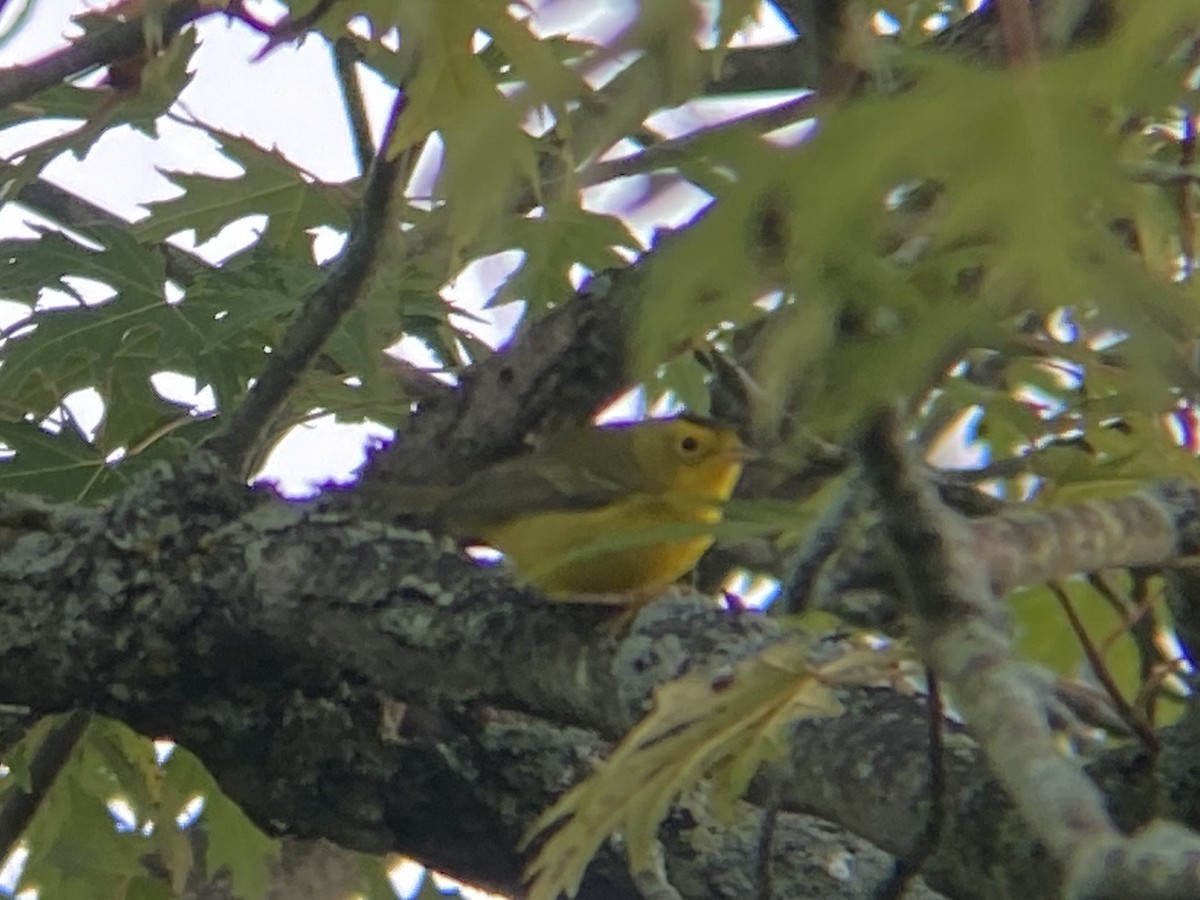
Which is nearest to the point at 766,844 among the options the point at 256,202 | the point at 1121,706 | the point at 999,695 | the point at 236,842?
the point at 1121,706

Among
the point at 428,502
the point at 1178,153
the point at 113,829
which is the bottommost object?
the point at 113,829

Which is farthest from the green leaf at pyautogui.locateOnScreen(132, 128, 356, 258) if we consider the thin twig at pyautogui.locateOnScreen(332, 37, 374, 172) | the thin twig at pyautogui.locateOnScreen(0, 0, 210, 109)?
the thin twig at pyautogui.locateOnScreen(0, 0, 210, 109)

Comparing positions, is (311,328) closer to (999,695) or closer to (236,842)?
(236,842)

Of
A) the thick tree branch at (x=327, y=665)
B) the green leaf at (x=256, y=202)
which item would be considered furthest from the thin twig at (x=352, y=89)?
the thick tree branch at (x=327, y=665)

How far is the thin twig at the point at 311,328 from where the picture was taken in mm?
2084

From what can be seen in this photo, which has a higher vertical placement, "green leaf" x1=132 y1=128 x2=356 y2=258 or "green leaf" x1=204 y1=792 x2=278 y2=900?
"green leaf" x1=132 y1=128 x2=356 y2=258

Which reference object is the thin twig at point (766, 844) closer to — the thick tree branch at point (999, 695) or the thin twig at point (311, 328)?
the thick tree branch at point (999, 695)

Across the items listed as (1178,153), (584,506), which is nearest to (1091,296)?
(1178,153)

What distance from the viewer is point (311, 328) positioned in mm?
2174

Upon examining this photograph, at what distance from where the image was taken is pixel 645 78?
0.81 meters

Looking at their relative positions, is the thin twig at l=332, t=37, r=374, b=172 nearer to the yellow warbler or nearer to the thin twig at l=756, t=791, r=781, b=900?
the yellow warbler

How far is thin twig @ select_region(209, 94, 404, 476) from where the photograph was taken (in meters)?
2.08

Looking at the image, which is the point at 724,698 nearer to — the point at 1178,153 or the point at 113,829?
the point at 1178,153

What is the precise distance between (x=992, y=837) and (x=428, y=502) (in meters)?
1.06
